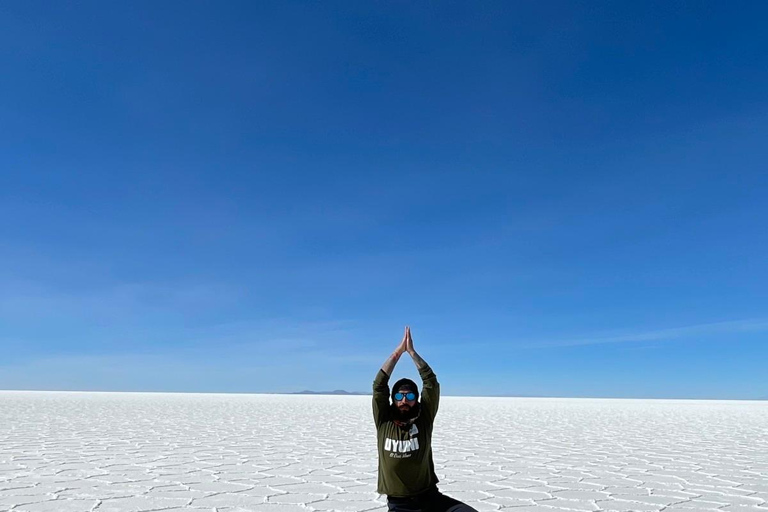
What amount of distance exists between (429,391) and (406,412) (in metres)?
0.17

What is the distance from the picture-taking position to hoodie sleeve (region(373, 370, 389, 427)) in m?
2.84

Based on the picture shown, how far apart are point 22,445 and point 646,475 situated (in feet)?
23.8

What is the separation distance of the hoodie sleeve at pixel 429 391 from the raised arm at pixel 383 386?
13cm

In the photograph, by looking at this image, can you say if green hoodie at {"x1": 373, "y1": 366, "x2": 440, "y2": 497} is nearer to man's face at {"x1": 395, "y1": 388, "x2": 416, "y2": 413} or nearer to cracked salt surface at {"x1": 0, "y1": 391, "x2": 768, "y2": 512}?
man's face at {"x1": 395, "y1": 388, "x2": 416, "y2": 413}

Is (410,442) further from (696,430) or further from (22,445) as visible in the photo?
(696,430)

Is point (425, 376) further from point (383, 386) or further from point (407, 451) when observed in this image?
point (407, 451)

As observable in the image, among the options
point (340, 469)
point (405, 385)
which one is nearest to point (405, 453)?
point (405, 385)

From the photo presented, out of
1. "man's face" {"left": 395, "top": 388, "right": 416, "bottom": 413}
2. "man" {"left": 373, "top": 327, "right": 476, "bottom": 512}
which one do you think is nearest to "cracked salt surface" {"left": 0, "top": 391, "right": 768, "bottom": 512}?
"man" {"left": 373, "top": 327, "right": 476, "bottom": 512}

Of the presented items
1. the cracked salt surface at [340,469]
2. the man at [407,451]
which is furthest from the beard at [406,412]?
the cracked salt surface at [340,469]

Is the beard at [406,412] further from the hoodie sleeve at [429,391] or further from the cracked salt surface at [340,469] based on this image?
the cracked salt surface at [340,469]

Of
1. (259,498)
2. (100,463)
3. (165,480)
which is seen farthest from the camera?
(100,463)

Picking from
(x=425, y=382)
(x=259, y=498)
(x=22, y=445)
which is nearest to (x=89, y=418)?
(x=22, y=445)

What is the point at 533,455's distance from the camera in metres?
7.67

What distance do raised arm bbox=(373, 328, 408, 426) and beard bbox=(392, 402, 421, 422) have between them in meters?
0.06
